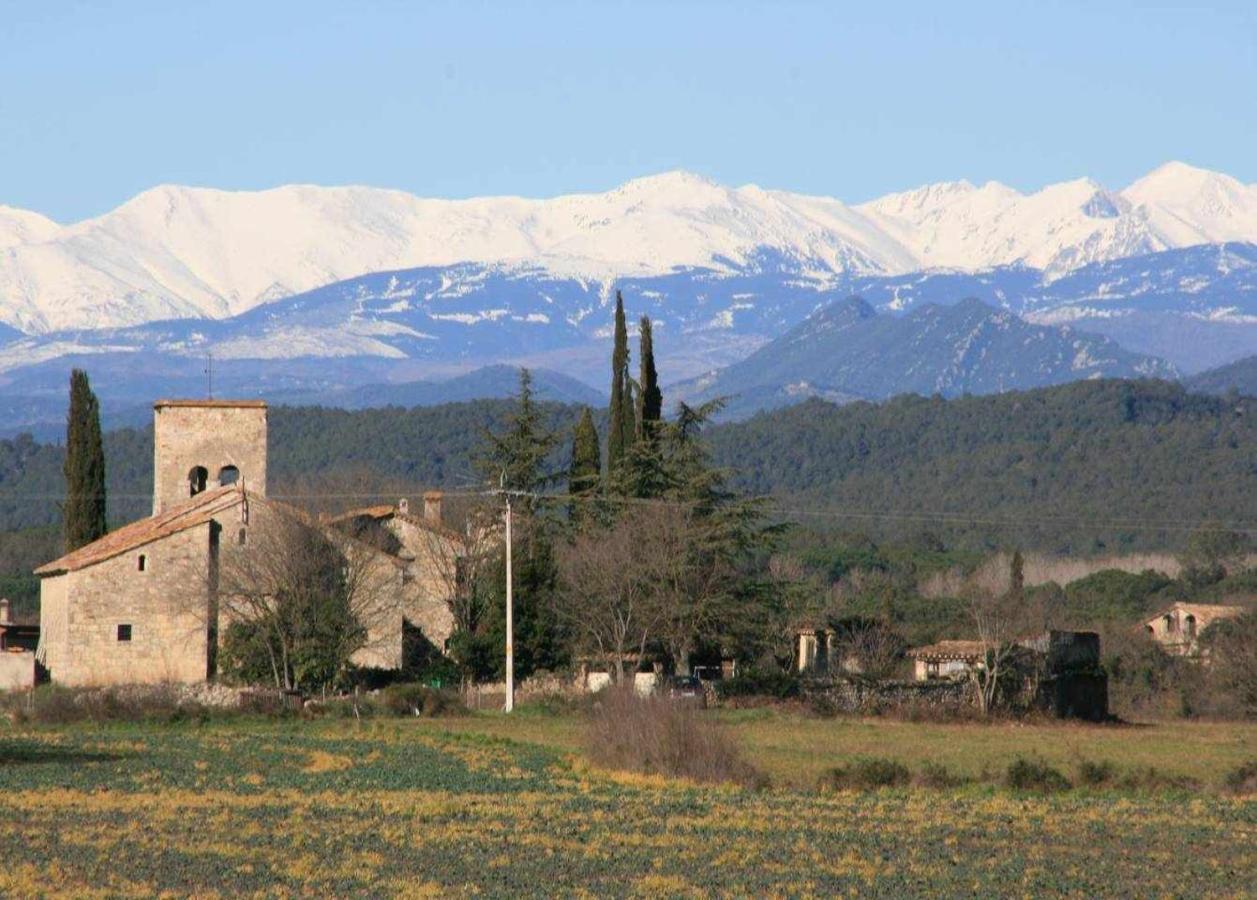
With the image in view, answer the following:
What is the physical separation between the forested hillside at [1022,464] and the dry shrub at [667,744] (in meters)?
85.5

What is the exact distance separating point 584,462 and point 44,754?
84.0ft

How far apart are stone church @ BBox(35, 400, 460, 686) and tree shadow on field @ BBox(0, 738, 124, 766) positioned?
1218 centimetres

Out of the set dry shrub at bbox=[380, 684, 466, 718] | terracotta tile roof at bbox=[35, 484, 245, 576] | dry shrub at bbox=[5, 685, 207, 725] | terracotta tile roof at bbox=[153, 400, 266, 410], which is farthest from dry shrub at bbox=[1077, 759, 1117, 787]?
terracotta tile roof at bbox=[153, 400, 266, 410]

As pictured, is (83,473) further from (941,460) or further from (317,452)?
(941,460)

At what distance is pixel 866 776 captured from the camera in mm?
34719

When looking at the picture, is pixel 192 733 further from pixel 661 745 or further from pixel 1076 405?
pixel 1076 405

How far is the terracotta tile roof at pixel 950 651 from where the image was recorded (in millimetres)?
59312

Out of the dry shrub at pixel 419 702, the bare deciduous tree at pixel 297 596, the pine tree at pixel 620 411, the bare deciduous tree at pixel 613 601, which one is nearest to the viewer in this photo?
the dry shrub at pixel 419 702

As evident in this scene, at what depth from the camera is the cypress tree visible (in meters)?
61.6

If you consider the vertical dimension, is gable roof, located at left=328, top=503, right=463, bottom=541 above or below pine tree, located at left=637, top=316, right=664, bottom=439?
below

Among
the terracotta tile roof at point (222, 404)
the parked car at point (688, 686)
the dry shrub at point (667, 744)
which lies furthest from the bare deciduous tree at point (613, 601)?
the dry shrub at point (667, 744)

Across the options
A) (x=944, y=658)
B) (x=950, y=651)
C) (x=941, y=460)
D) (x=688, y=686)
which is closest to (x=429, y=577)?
(x=688, y=686)

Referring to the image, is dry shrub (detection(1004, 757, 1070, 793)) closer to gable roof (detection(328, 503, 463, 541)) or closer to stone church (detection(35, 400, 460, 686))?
stone church (detection(35, 400, 460, 686))

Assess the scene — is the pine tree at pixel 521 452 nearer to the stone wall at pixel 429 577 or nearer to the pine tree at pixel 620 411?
the pine tree at pixel 620 411
